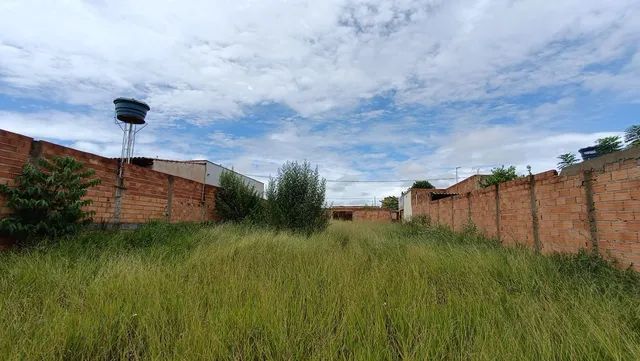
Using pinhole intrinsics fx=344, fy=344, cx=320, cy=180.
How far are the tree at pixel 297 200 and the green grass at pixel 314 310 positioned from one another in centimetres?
678

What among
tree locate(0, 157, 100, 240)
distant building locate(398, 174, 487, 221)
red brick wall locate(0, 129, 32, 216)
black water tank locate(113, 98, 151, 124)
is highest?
black water tank locate(113, 98, 151, 124)

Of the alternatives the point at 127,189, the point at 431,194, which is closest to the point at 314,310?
the point at 127,189

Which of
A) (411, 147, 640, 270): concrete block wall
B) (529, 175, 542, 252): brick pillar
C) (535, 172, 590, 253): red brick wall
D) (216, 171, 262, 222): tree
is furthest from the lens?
(216, 171, 262, 222): tree

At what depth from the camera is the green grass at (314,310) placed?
7.95 ft

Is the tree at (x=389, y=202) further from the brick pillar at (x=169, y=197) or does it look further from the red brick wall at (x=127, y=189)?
the brick pillar at (x=169, y=197)

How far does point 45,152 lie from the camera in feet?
19.0

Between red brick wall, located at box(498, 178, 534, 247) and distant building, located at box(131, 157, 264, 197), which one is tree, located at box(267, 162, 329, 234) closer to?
red brick wall, located at box(498, 178, 534, 247)

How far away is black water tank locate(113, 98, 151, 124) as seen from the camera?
39.0 feet

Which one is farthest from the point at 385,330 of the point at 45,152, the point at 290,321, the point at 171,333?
the point at 45,152

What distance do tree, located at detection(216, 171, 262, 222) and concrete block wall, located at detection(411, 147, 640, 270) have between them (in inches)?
350

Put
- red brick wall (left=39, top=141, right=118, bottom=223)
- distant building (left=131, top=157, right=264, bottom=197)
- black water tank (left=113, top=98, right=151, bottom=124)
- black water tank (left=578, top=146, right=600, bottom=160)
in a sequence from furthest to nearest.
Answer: distant building (left=131, top=157, right=264, bottom=197) < black water tank (left=113, top=98, right=151, bottom=124) < black water tank (left=578, top=146, right=600, bottom=160) < red brick wall (left=39, top=141, right=118, bottom=223)

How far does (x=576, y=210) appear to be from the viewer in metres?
5.14

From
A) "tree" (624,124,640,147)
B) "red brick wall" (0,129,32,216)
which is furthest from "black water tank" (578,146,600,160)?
"red brick wall" (0,129,32,216)

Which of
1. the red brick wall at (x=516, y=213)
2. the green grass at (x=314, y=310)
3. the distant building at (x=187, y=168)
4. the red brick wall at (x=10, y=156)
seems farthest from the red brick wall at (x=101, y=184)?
the distant building at (x=187, y=168)
